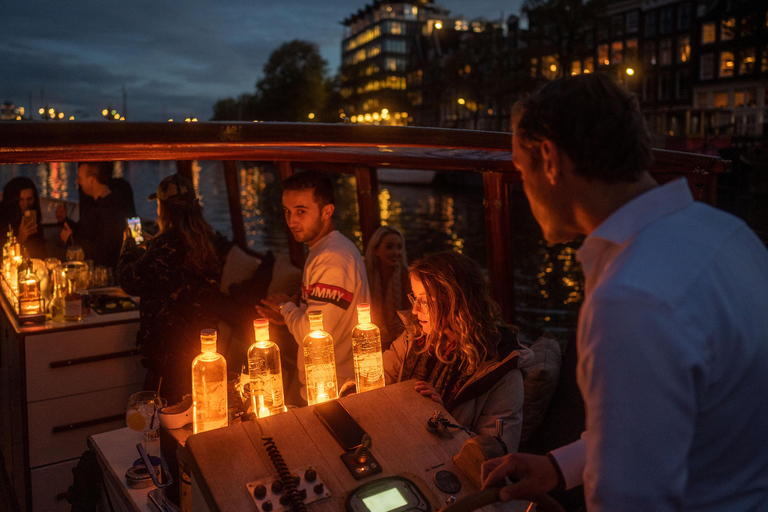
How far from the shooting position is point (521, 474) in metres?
1.40

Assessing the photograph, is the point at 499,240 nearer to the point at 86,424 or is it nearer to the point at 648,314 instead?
the point at 648,314

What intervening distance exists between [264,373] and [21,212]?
184 inches

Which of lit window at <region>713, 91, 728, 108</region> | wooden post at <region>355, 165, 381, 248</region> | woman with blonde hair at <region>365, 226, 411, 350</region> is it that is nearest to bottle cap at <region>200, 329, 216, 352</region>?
woman with blonde hair at <region>365, 226, 411, 350</region>

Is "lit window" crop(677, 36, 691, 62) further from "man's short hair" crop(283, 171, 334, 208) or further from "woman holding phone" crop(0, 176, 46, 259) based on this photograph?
"man's short hair" crop(283, 171, 334, 208)

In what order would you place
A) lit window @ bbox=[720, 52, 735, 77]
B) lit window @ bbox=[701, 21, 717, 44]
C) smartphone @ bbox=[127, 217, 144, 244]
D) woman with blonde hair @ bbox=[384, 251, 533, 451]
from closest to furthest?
1. woman with blonde hair @ bbox=[384, 251, 533, 451]
2. smartphone @ bbox=[127, 217, 144, 244]
3. lit window @ bbox=[720, 52, 735, 77]
4. lit window @ bbox=[701, 21, 717, 44]

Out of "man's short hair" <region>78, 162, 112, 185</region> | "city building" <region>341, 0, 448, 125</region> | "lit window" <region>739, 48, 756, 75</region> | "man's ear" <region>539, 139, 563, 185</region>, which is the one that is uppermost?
"city building" <region>341, 0, 448, 125</region>

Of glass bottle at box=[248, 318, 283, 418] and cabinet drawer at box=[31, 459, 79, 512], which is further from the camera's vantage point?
cabinet drawer at box=[31, 459, 79, 512]

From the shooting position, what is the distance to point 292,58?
70.0m

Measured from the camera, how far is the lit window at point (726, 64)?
1499 inches

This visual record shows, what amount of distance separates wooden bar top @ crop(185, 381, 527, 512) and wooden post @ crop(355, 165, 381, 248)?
11.3 feet

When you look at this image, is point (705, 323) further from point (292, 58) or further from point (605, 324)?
point (292, 58)

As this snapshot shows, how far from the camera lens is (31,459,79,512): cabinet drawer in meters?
3.63

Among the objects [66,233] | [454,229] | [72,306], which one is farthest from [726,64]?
[72,306]

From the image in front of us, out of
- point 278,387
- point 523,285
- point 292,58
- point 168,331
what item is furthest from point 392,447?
point 292,58
